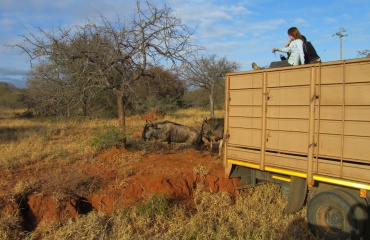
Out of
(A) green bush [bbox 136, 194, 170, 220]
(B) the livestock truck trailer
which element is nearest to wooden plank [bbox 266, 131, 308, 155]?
(B) the livestock truck trailer

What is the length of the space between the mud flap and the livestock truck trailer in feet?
0.05

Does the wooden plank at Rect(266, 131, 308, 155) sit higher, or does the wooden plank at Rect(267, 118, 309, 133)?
the wooden plank at Rect(267, 118, 309, 133)

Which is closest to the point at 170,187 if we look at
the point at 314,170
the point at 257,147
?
the point at 257,147

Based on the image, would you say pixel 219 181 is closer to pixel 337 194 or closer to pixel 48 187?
pixel 337 194

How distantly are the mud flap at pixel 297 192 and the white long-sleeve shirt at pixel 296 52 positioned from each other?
214 cm

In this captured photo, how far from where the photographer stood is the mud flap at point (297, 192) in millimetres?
5393

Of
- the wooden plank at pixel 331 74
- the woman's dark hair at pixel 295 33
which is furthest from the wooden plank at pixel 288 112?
the woman's dark hair at pixel 295 33

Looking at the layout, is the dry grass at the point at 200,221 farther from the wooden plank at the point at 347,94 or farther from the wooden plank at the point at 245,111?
the wooden plank at the point at 347,94

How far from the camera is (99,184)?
6992 mm

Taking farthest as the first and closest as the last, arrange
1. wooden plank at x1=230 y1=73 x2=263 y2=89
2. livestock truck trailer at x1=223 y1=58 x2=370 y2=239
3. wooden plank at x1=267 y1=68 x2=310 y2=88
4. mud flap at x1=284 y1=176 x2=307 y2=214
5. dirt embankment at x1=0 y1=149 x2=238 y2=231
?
dirt embankment at x1=0 y1=149 x2=238 y2=231 → wooden plank at x1=230 y1=73 x2=263 y2=89 → mud flap at x1=284 y1=176 x2=307 y2=214 → wooden plank at x1=267 y1=68 x2=310 y2=88 → livestock truck trailer at x1=223 y1=58 x2=370 y2=239

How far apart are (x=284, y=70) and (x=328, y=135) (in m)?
1.32

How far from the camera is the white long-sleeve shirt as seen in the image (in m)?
5.98

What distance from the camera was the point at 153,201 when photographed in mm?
6379

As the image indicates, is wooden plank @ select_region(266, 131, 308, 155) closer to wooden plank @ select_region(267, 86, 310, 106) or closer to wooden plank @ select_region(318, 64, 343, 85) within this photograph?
wooden plank @ select_region(267, 86, 310, 106)
